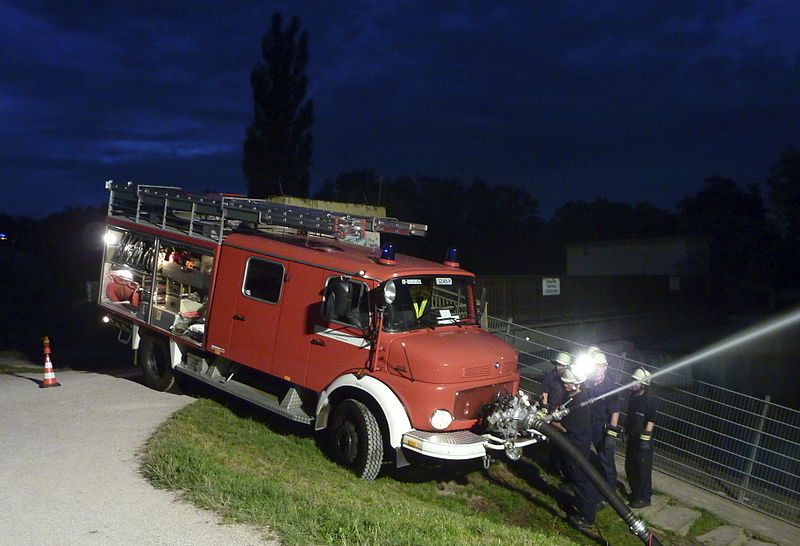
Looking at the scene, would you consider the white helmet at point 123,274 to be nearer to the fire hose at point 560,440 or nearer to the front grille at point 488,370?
the front grille at point 488,370

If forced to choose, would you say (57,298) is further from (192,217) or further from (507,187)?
(507,187)

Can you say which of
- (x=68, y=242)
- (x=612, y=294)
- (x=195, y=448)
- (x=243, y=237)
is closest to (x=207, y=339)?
(x=243, y=237)

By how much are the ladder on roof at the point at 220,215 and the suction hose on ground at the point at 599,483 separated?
337 cm

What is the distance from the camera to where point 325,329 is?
304 inches

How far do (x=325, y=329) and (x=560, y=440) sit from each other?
283 cm

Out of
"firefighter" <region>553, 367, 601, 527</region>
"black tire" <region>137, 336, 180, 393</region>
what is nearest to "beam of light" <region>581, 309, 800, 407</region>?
"firefighter" <region>553, 367, 601, 527</region>

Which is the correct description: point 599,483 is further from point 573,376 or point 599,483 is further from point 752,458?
point 752,458

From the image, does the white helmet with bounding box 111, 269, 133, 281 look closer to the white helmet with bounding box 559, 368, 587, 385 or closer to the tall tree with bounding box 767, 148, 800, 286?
the white helmet with bounding box 559, 368, 587, 385

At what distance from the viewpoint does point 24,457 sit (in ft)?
23.2

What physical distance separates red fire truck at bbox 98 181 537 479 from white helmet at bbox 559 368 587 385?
632mm

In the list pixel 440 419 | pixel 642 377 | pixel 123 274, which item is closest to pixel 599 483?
pixel 440 419

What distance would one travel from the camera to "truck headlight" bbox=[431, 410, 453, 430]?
6871 mm

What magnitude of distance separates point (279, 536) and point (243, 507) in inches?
23.1

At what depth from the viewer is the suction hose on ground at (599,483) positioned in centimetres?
622
